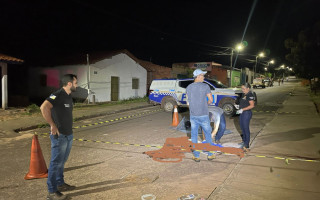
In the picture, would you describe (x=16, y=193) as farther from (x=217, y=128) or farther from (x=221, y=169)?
(x=217, y=128)

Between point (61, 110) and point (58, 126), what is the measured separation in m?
0.24

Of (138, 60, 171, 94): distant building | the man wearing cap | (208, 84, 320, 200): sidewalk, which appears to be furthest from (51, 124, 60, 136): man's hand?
(138, 60, 171, 94): distant building

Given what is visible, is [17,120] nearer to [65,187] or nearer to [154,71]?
[65,187]

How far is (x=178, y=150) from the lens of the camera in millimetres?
6336

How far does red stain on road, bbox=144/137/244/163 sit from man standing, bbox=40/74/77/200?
236cm

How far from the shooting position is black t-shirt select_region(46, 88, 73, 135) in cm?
374

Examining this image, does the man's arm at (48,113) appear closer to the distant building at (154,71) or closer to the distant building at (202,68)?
the distant building at (154,71)

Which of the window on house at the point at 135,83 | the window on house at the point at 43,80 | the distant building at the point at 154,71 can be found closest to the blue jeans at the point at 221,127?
the window on house at the point at 135,83

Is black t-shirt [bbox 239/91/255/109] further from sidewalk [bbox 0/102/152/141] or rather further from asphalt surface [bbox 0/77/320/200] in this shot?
sidewalk [bbox 0/102/152/141]

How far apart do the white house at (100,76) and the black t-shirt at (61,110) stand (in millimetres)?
14243

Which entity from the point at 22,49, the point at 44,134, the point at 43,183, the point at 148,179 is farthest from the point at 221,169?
the point at 22,49

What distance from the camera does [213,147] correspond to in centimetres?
586

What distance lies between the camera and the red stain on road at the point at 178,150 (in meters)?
5.67

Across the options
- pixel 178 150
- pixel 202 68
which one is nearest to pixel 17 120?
pixel 178 150
